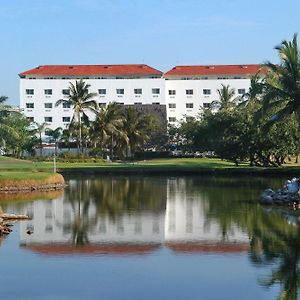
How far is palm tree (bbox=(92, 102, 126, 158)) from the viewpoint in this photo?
9419 cm

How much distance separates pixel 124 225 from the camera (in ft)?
101

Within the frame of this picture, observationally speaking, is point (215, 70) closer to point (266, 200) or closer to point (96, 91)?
point (96, 91)

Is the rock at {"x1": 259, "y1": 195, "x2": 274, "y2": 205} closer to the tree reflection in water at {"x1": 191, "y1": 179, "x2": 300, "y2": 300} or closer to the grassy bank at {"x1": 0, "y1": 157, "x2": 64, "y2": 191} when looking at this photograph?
the tree reflection in water at {"x1": 191, "y1": 179, "x2": 300, "y2": 300}

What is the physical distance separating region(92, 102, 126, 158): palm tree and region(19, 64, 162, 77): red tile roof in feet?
146

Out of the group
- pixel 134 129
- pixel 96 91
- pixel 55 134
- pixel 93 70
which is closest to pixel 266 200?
pixel 134 129

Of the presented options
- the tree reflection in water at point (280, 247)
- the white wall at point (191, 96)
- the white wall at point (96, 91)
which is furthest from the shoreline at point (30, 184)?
the white wall at point (191, 96)

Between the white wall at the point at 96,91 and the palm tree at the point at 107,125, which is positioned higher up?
the white wall at the point at 96,91

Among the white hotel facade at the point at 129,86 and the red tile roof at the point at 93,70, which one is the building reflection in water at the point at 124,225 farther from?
the red tile roof at the point at 93,70

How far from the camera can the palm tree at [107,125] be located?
94.2 m

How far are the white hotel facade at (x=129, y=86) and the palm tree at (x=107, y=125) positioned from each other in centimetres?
3988

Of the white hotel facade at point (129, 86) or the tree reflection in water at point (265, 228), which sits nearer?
the tree reflection in water at point (265, 228)

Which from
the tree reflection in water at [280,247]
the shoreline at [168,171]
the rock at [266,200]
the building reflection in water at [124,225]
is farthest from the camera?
the shoreline at [168,171]

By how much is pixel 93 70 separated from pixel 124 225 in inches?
4418

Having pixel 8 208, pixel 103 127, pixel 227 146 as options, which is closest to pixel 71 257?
pixel 8 208
